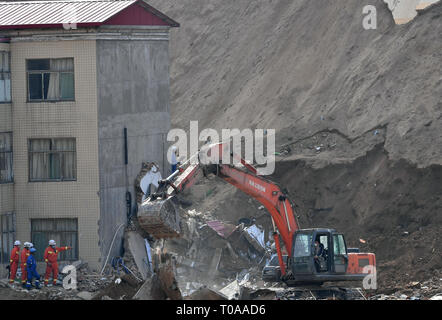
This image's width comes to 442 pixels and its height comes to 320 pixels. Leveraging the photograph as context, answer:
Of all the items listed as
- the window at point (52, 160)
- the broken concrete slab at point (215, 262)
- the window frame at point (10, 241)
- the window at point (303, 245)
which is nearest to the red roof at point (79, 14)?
the window at point (52, 160)

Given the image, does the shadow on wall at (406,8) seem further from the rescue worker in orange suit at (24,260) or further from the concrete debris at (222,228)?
the rescue worker in orange suit at (24,260)

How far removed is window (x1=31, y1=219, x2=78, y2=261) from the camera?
3042 cm

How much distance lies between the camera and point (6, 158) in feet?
101

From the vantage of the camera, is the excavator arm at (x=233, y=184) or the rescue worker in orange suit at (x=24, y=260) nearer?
the excavator arm at (x=233, y=184)

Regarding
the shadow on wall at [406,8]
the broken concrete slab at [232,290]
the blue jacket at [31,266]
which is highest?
the shadow on wall at [406,8]

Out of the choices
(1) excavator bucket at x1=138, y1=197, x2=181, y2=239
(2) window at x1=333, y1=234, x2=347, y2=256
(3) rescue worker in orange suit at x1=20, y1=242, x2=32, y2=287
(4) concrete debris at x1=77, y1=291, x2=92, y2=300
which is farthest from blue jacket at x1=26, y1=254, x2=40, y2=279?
(2) window at x1=333, y1=234, x2=347, y2=256

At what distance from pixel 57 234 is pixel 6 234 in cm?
164

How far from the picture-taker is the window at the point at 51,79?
30.4 metres

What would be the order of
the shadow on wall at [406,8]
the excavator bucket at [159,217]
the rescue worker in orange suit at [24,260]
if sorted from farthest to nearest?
1. the shadow on wall at [406,8]
2. the rescue worker in orange suit at [24,260]
3. the excavator bucket at [159,217]

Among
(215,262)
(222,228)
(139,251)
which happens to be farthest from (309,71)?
(139,251)

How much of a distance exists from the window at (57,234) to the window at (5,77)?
4.07 m

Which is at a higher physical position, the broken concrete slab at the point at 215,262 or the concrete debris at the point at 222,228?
the concrete debris at the point at 222,228

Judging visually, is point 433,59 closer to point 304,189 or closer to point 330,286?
point 304,189

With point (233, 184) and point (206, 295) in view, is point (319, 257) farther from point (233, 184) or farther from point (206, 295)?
point (206, 295)
